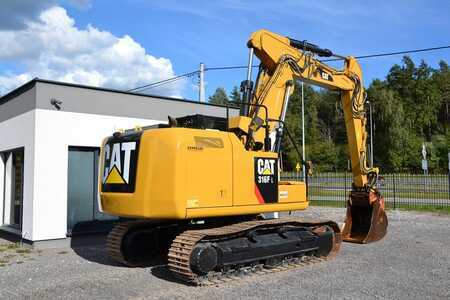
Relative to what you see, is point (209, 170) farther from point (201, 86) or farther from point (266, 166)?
point (201, 86)

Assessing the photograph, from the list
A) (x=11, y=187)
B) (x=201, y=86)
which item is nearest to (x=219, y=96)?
(x=201, y=86)

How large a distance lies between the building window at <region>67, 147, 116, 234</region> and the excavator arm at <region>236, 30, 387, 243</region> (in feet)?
16.1

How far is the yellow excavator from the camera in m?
7.78

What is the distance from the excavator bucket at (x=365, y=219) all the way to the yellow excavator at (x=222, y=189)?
0.06 m

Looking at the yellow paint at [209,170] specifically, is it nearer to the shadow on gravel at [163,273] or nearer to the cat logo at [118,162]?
the cat logo at [118,162]

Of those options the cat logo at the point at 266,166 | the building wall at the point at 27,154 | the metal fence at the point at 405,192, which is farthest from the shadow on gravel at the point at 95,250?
the metal fence at the point at 405,192

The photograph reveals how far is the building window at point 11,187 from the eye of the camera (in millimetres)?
13292

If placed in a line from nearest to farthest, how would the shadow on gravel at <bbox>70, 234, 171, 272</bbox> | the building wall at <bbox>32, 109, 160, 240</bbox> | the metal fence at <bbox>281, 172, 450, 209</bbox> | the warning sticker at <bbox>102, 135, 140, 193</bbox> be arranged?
1. the warning sticker at <bbox>102, 135, 140, 193</bbox>
2. the shadow on gravel at <bbox>70, 234, 171, 272</bbox>
3. the building wall at <bbox>32, 109, 160, 240</bbox>
4. the metal fence at <bbox>281, 172, 450, 209</bbox>

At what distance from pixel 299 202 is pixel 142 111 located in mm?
5673

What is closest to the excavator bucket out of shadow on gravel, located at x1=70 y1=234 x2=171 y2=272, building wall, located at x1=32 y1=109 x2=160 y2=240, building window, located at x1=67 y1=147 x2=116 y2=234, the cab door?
the cab door

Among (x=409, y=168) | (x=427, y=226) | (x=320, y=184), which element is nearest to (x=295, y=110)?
(x=409, y=168)

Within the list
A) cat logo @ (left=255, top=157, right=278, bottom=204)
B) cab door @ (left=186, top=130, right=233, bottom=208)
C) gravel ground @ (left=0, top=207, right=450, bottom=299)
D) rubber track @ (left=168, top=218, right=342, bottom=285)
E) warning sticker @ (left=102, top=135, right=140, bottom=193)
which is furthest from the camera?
cat logo @ (left=255, top=157, right=278, bottom=204)

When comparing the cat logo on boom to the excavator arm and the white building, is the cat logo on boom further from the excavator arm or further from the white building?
the white building

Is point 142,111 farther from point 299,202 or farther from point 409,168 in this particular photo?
point 409,168
